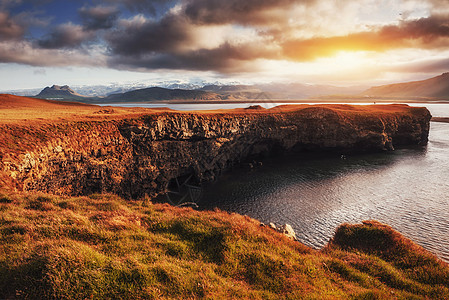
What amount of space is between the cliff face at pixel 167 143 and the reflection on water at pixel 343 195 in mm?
9167

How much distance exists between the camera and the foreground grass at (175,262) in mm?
8297

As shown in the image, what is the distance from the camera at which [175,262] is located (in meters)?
10.4

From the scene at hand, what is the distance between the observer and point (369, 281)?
39.3ft

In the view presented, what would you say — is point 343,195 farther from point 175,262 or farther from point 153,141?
point 175,262

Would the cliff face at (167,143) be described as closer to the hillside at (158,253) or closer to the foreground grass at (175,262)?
the hillside at (158,253)

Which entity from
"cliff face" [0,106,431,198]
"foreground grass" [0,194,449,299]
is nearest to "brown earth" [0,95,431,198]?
"cliff face" [0,106,431,198]

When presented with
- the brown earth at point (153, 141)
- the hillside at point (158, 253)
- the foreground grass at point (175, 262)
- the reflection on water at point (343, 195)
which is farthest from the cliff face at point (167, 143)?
the foreground grass at point (175, 262)

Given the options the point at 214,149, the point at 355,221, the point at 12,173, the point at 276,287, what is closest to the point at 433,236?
the point at 355,221

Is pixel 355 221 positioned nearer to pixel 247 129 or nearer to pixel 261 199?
pixel 261 199

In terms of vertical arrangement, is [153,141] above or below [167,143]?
above

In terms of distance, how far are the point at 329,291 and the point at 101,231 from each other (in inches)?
479

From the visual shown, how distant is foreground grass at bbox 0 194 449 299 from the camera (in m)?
8.30

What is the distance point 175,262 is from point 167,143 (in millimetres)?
42359

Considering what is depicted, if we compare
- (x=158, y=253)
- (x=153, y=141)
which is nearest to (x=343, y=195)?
(x=153, y=141)
